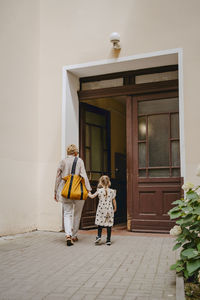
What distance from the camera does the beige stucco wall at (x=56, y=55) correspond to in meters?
6.80

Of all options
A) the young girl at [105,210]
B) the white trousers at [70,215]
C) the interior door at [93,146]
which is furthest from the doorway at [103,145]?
the young girl at [105,210]

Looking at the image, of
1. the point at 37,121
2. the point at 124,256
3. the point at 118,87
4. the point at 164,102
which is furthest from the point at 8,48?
the point at 124,256

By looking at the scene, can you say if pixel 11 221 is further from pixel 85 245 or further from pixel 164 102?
pixel 164 102

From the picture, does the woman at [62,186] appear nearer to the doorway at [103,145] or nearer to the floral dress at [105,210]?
the floral dress at [105,210]

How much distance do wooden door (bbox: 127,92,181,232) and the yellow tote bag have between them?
1563 millimetres

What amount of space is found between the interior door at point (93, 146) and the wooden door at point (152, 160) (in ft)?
3.51

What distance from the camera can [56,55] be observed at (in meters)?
8.05

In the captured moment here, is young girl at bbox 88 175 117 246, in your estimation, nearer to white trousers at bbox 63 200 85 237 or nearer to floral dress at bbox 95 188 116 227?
floral dress at bbox 95 188 116 227

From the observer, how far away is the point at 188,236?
3.76 m

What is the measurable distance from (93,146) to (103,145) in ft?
1.25

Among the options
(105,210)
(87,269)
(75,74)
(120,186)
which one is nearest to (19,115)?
(75,74)

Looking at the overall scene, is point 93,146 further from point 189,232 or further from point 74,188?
point 189,232

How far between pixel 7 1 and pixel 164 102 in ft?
12.1

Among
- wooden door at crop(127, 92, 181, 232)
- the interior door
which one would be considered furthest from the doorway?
wooden door at crop(127, 92, 181, 232)
